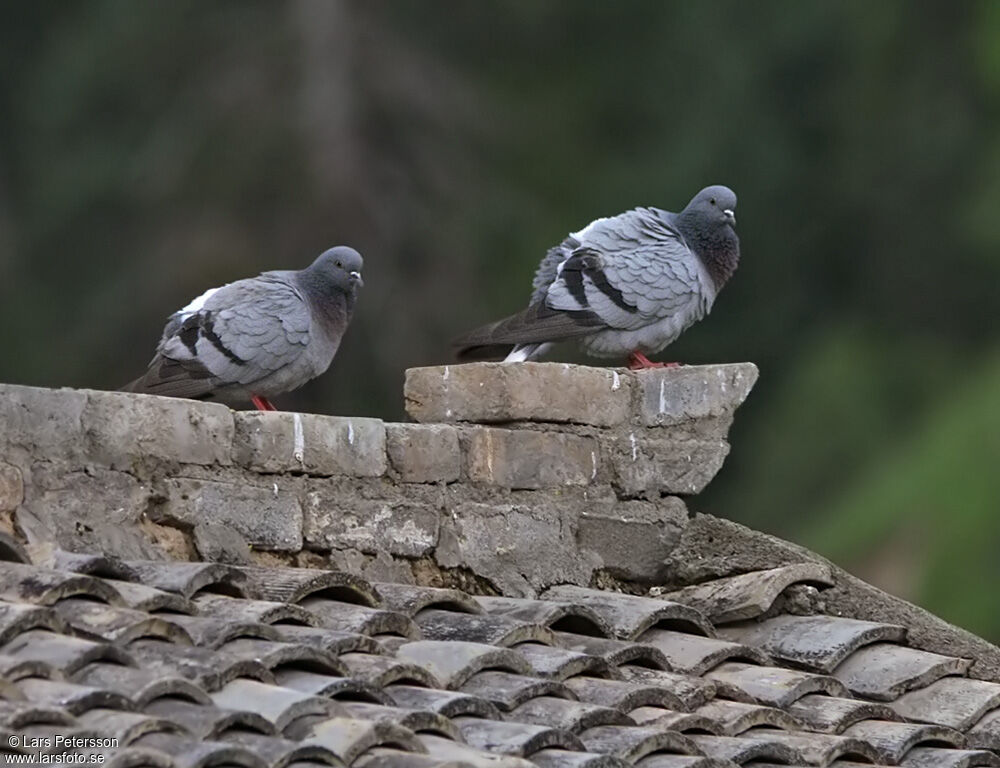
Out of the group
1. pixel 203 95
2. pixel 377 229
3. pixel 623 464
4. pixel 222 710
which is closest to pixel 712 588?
pixel 623 464

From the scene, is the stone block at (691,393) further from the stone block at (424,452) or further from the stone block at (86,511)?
the stone block at (86,511)

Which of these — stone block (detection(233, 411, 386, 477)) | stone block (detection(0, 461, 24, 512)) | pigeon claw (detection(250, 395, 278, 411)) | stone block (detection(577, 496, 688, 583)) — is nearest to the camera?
stone block (detection(0, 461, 24, 512))

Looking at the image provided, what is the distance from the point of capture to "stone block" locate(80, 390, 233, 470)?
4.36 metres

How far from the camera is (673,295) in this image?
6352 millimetres

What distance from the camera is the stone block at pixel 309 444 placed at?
461 centimetres

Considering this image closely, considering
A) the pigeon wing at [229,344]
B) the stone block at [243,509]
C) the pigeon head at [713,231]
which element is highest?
the pigeon head at [713,231]

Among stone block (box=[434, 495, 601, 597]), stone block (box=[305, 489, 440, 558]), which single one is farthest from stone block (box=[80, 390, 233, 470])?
stone block (box=[434, 495, 601, 597])

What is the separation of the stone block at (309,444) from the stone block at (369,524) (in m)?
0.07

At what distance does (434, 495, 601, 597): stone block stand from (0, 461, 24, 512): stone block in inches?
43.1

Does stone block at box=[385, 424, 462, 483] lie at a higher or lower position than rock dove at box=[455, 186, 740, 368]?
lower

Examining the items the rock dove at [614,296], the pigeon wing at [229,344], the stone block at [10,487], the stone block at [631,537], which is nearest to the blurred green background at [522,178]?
the rock dove at [614,296]

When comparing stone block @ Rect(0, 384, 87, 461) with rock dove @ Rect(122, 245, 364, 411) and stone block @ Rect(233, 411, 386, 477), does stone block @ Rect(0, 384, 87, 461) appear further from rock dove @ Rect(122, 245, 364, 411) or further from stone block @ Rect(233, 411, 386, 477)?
rock dove @ Rect(122, 245, 364, 411)

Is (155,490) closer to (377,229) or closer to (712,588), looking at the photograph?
(712,588)

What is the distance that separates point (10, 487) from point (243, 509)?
549 millimetres
